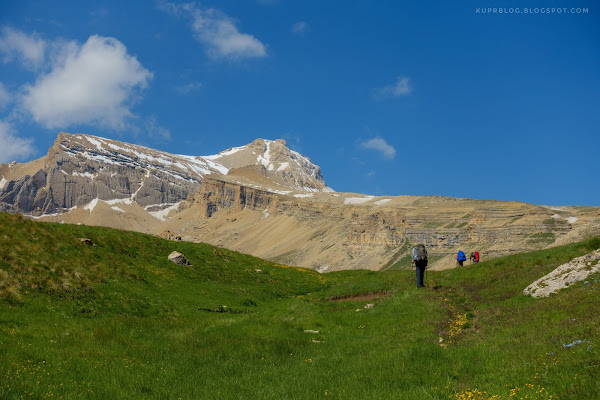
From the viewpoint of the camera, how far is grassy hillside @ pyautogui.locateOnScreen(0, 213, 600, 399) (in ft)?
37.2

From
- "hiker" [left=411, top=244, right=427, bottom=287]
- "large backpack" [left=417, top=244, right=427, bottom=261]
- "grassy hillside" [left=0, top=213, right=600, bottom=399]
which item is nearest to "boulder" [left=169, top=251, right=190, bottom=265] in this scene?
"grassy hillside" [left=0, top=213, right=600, bottom=399]

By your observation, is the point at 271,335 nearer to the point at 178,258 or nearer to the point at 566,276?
the point at 566,276

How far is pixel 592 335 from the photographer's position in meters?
11.4

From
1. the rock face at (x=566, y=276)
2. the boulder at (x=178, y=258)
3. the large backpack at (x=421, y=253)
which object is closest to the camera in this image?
the rock face at (x=566, y=276)

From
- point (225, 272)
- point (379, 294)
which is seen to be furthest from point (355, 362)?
point (225, 272)

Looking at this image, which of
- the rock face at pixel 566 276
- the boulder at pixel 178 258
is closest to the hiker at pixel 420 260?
the rock face at pixel 566 276

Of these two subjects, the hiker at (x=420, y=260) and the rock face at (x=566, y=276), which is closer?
the rock face at (x=566, y=276)

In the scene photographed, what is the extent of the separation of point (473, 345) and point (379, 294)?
54.4 ft

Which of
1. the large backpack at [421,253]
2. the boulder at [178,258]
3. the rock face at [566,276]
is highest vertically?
the large backpack at [421,253]

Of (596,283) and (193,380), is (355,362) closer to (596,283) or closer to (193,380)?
(193,380)

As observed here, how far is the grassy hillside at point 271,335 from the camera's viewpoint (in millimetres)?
11352

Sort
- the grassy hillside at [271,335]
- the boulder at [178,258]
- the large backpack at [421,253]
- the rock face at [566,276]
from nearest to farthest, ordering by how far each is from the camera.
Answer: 1. the grassy hillside at [271,335]
2. the rock face at [566,276]
3. the large backpack at [421,253]
4. the boulder at [178,258]

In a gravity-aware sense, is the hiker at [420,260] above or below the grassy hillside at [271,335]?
above

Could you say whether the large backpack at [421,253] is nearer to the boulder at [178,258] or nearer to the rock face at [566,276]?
the rock face at [566,276]
